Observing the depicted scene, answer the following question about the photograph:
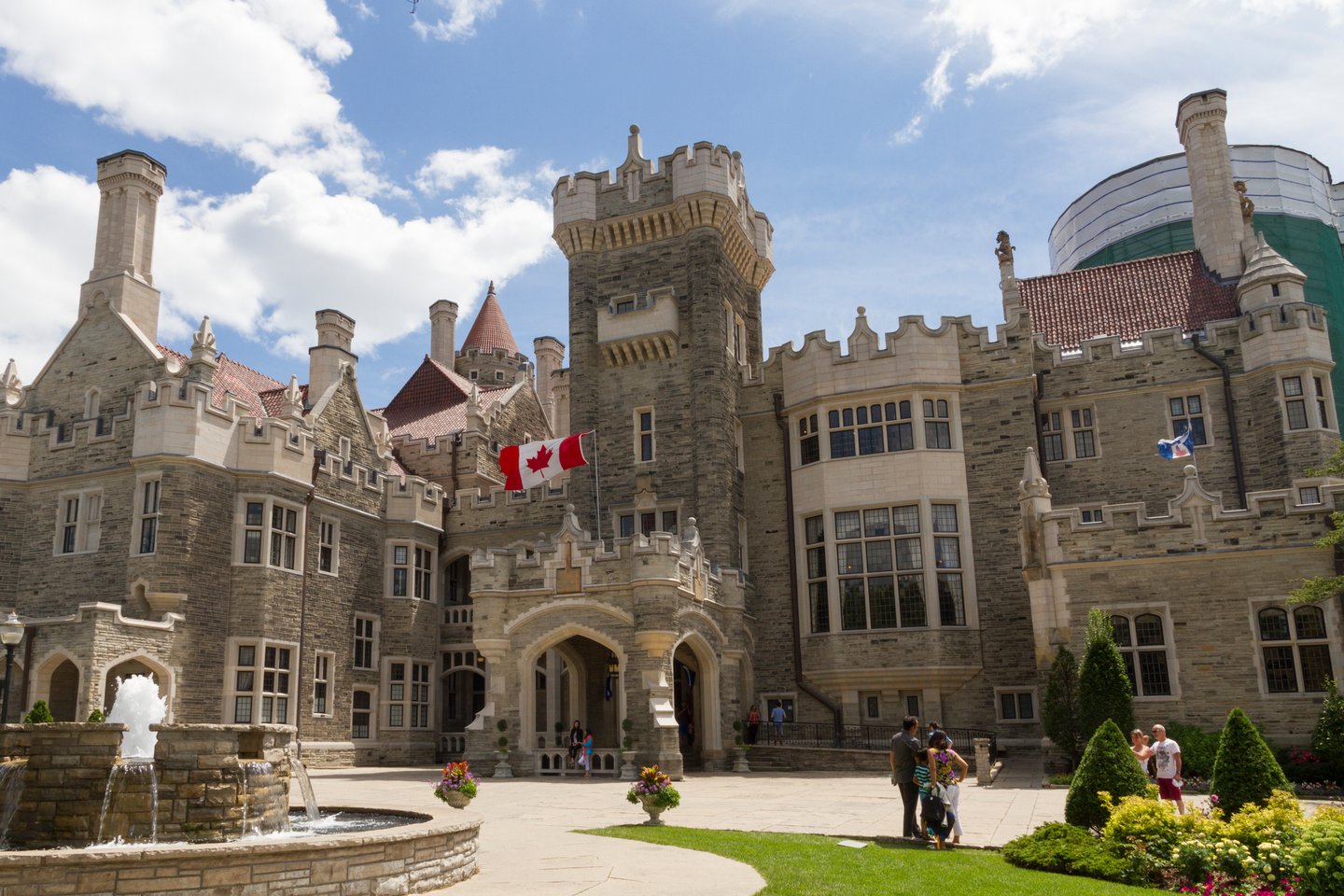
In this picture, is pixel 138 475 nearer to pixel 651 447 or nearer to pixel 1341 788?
pixel 651 447

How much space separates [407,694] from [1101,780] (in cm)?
2320

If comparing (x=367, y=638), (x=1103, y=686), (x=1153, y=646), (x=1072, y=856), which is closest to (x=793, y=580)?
(x=1153, y=646)

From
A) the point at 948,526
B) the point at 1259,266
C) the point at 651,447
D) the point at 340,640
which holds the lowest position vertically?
the point at 340,640

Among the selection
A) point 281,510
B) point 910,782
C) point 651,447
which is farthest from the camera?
point 651,447

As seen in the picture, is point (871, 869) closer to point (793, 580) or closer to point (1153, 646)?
point (1153, 646)

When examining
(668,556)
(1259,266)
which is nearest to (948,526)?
(668,556)

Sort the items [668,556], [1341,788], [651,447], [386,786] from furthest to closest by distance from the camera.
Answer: [651,447]
[668,556]
[386,786]
[1341,788]

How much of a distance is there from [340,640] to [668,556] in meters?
10.5

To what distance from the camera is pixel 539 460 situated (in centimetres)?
3145

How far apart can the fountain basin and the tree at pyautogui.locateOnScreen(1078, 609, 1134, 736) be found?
15568mm

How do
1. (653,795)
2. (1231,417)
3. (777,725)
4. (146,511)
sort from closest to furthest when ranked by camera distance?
1. (653,795)
2. (146,511)
3. (1231,417)
4. (777,725)

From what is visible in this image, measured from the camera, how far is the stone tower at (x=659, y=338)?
3097 centimetres

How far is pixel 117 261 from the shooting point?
29672mm

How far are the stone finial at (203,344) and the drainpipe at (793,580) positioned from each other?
51.2 feet
